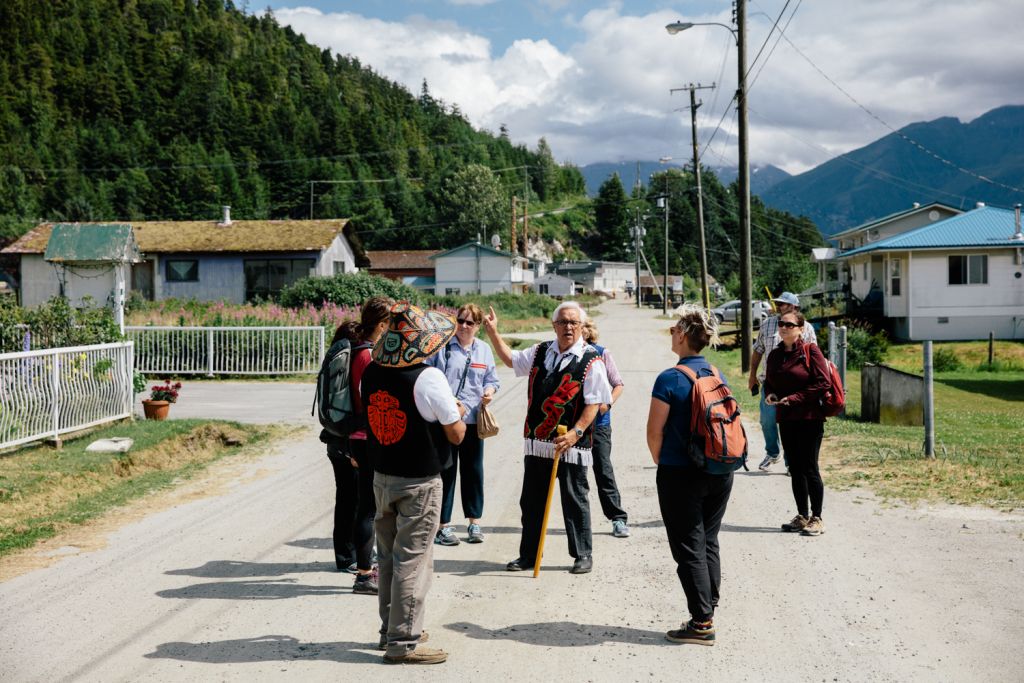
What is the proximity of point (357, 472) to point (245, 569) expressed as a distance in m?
1.16

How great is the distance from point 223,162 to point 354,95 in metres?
46.6

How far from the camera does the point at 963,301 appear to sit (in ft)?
109

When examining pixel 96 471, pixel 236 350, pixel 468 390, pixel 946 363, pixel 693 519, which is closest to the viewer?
pixel 693 519

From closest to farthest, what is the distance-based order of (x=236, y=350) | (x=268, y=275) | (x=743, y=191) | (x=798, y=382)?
(x=798, y=382) < (x=236, y=350) < (x=743, y=191) < (x=268, y=275)

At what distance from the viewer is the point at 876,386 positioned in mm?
13977

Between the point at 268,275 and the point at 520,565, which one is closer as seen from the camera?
the point at 520,565

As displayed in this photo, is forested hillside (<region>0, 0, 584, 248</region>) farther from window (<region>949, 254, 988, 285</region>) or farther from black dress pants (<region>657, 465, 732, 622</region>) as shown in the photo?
black dress pants (<region>657, 465, 732, 622</region>)

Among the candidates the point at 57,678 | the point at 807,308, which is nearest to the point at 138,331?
the point at 57,678

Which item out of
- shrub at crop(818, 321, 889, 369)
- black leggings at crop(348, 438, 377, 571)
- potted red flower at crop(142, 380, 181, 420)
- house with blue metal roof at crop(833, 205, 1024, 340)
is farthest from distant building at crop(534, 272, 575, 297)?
black leggings at crop(348, 438, 377, 571)

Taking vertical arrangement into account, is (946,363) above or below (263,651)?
above

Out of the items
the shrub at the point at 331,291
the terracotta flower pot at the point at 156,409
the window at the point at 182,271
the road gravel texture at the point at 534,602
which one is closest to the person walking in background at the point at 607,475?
the road gravel texture at the point at 534,602

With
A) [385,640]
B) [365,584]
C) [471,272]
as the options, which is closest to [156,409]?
[365,584]

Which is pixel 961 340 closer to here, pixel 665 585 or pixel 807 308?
pixel 807 308

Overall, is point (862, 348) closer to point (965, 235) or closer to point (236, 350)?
point (965, 235)
